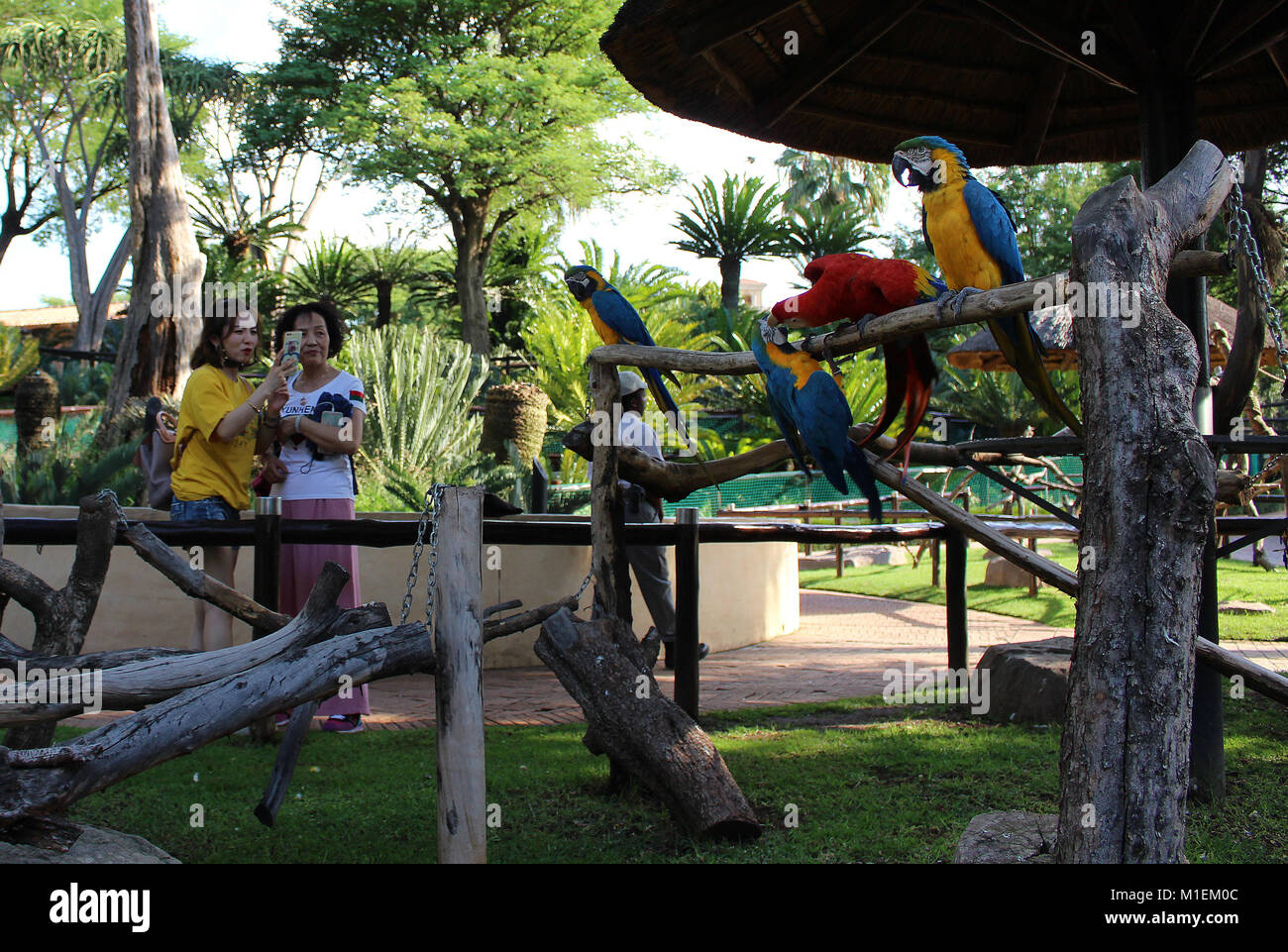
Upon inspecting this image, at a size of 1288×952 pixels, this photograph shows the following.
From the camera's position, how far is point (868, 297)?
2734 mm

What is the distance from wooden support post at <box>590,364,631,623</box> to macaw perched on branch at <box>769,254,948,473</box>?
930mm

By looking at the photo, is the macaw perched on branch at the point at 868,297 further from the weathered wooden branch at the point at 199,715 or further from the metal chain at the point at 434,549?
the weathered wooden branch at the point at 199,715

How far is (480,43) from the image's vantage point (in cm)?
2348

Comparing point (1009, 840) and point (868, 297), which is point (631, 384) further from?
point (1009, 840)

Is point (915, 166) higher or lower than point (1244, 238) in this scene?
higher

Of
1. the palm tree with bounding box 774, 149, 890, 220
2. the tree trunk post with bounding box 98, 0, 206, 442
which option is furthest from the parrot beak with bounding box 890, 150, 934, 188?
the palm tree with bounding box 774, 149, 890, 220

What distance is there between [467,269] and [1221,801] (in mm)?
21078

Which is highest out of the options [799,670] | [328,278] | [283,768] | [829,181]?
[829,181]

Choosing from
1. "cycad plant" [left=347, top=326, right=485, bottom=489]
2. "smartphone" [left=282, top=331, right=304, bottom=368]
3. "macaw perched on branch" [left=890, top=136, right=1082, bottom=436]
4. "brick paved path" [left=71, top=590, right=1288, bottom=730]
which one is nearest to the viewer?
"macaw perched on branch" [left=890, top=136, right=1082, bottom=436]

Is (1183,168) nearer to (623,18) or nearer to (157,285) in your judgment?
(623,18)

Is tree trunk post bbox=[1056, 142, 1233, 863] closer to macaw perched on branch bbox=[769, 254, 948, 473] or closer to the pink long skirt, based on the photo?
macaw perched on branch bbox=[769, 254, 948, 473]

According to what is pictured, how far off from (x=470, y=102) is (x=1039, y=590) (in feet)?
60.0

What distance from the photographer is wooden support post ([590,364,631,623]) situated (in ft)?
11.7

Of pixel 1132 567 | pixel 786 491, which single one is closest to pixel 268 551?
pixel 1132 567
